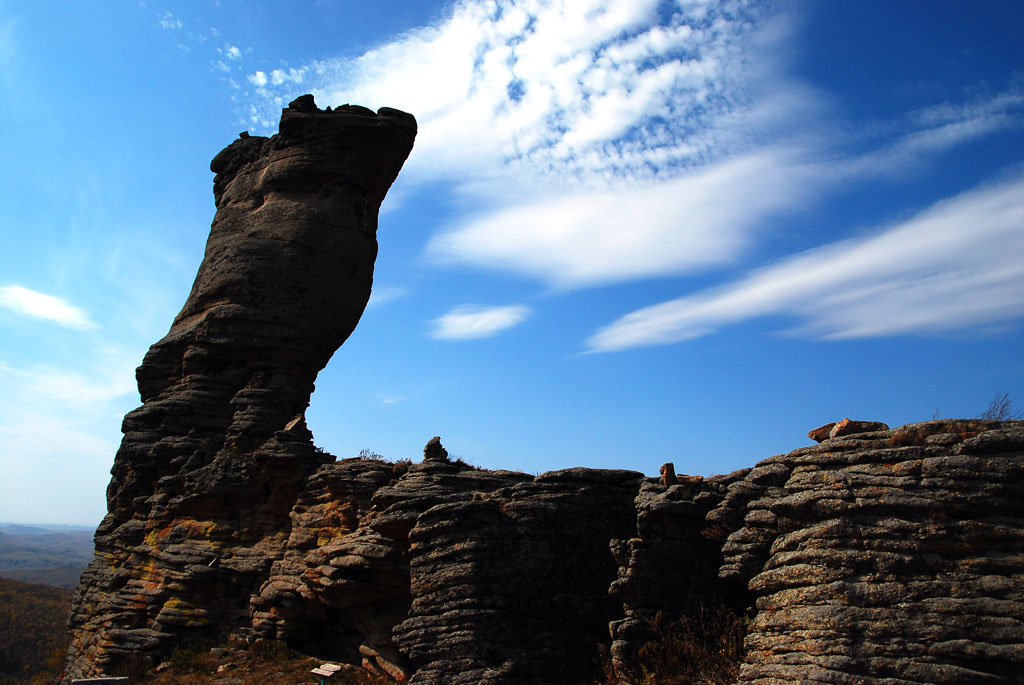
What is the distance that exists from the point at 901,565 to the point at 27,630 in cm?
6028

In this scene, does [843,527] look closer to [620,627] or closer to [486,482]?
[620,627]

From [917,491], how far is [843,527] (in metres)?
1.04

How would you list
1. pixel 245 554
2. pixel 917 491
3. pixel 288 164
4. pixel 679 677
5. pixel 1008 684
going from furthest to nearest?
pixel 288 164
pixel 245 554
pixel 679 677
pixel 917 491
pixel 1008 684

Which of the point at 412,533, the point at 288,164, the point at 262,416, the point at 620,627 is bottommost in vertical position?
the point at 620,627

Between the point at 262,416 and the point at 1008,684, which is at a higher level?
the point at 262,416

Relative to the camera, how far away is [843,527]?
963 centimetres

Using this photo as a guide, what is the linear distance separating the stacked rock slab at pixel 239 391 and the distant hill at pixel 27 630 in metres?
16.5

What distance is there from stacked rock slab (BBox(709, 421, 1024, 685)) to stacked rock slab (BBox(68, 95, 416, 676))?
13438 millimetres

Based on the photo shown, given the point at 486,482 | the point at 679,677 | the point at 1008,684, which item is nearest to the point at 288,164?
the point at 486,482

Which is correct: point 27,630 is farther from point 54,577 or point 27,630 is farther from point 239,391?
point 54,577

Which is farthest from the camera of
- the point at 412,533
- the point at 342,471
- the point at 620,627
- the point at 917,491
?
the point at 342,471

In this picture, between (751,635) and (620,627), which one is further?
(620,627)

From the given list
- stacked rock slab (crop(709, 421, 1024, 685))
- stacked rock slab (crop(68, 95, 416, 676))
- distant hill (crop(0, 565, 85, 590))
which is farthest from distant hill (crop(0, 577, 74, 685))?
distant hill (crop(0, 565, 85, 590))

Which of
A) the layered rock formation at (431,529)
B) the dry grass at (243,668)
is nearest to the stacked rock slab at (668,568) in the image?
the layered rock formation at (431,529)
